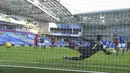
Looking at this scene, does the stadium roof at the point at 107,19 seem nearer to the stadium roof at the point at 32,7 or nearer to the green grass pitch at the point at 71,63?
the green grass pitch at the point at 71,63

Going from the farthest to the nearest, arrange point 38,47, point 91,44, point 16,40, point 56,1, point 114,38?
point 56,1, point 16,40, point 38,47, point 114,38, point 91,44

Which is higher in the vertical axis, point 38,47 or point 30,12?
point 30,12

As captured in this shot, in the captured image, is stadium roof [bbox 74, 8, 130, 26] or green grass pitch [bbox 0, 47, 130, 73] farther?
stadium roof [bbox 74, 8, 130, 26]

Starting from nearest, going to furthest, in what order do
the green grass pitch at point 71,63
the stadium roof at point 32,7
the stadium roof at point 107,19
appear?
1. the green grass pitch at point 71,63
2. the stadium roof at point 107,19
3. the stadium roof at point 32,7

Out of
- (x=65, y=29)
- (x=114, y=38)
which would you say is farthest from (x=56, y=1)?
(x=65, y=29)

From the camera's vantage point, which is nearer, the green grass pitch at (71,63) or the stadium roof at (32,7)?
the green grass pitch at (71,63)

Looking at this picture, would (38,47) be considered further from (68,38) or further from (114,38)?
(68,38)

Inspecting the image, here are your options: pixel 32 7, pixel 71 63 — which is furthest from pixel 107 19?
pixel 32 7

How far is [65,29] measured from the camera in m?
10.3

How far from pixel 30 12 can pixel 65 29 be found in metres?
36.1

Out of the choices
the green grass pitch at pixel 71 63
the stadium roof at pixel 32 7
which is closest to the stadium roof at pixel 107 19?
the green grass pitch at pixel 71 63

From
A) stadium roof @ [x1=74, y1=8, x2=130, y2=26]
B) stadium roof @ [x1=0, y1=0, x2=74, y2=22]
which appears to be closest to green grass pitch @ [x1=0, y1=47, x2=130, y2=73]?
stadium roof @ [x1=74, y1=8, x2=130, y2=26]

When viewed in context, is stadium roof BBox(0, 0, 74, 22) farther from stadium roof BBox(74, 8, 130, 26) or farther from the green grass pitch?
the green grass pitch

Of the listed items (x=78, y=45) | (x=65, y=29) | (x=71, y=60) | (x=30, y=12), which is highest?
(x=30, y=12)
